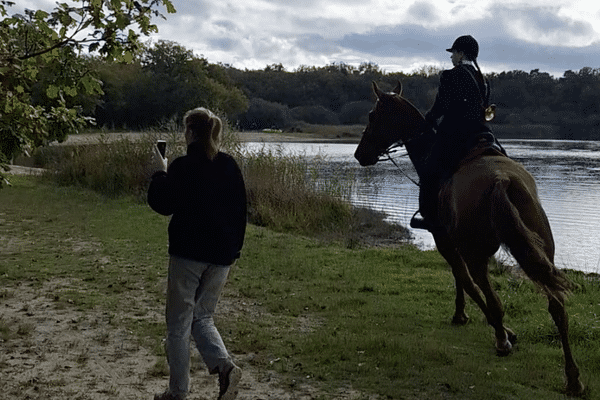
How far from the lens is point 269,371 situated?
5.27m

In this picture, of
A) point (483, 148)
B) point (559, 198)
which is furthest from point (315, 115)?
point (483, 148)

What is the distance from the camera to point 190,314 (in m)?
4.07

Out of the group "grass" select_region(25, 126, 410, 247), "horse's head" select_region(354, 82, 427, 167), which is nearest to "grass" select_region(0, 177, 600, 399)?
"horse's head" select_region(354, 82, 427, 167)

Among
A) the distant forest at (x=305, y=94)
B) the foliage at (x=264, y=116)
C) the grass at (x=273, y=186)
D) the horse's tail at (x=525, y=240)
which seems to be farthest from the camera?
the foliage at (x=264, y=116)

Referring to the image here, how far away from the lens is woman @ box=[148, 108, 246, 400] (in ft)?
13.1

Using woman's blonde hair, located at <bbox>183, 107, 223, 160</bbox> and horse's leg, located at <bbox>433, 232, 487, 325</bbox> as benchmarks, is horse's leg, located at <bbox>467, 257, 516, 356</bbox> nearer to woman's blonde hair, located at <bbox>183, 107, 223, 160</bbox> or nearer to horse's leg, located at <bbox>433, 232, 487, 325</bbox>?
horse's leg, located at <bbox>433, 232, 487, 325</bbox>

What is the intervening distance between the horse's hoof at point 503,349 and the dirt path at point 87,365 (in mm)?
1647

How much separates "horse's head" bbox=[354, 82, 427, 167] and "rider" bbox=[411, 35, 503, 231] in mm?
312

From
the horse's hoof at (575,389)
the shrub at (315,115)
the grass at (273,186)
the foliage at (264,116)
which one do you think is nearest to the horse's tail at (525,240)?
the horse's hoof at (575,389)

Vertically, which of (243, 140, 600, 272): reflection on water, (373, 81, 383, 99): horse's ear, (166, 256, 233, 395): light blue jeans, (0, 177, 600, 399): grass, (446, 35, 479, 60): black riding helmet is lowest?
(243, 140, 600, 272): reflection on water

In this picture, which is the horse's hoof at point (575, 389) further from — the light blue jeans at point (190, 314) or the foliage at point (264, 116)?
the foliage at point (264, 116)

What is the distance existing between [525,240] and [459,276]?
5.01 ft

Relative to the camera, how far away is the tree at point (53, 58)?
469 cm

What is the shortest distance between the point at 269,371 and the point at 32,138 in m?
2.62
